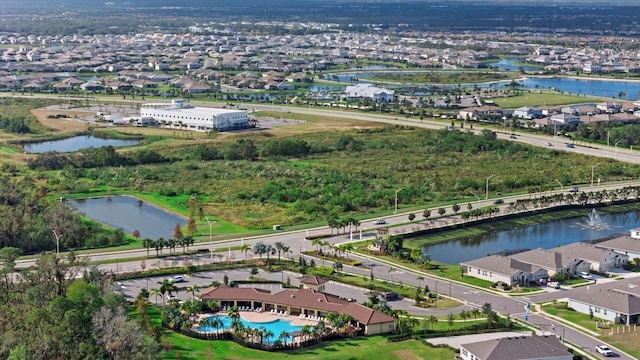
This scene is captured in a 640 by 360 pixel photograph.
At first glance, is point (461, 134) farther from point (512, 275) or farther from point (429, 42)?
point (429, 42)

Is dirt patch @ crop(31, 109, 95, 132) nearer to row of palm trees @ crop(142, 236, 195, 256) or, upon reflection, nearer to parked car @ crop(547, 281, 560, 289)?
row of palm trees @ crop(142, 236, 195, 256)

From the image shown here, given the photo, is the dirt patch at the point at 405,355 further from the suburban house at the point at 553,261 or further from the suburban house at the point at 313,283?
the suburban house at the point at 553,261

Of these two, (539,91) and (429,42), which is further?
(429,42)

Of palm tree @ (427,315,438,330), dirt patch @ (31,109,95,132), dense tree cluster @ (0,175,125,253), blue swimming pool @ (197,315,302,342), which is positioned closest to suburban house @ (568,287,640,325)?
palm tree @ (427,315,438,330)

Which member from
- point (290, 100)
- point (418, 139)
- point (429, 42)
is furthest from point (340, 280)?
point (429, 42)

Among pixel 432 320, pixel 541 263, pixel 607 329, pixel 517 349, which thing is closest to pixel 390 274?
pixel 432 320

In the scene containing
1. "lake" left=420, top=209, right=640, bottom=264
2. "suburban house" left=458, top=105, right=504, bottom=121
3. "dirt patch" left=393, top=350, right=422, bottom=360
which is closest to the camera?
"dirt patch" left=393, top=350, right=422, bottom=360
